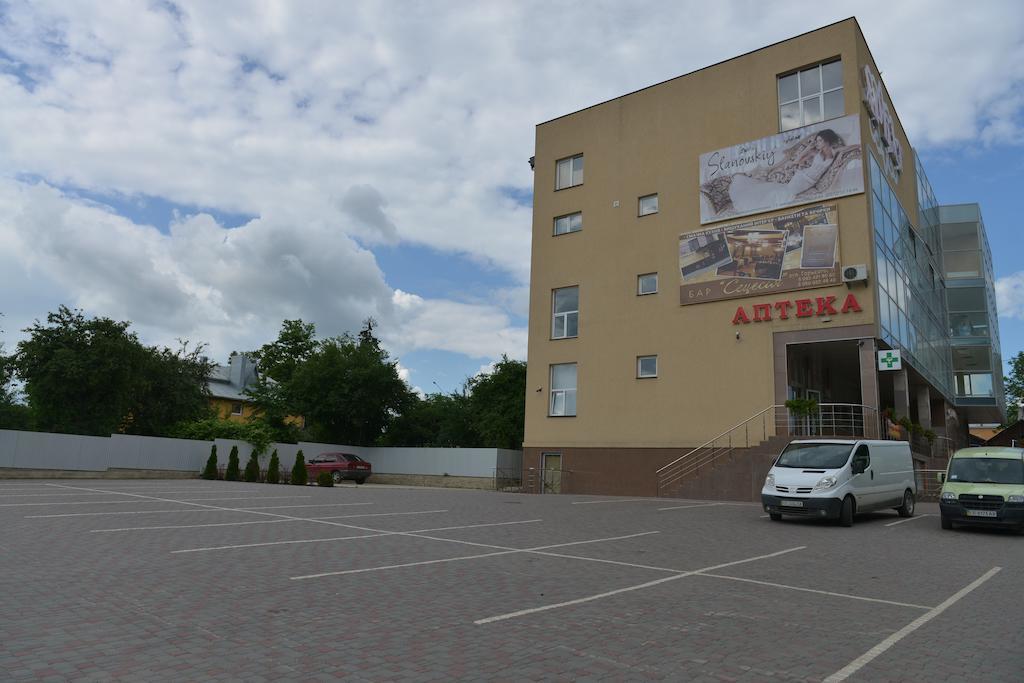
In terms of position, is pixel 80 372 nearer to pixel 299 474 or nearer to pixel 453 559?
pixel 299 474

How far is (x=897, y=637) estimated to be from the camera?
588cm

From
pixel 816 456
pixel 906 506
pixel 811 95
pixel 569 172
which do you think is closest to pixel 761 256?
pixel 811 95

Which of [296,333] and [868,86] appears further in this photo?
[296,333]

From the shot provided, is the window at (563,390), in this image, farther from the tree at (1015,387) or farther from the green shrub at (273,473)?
the tree at (1015,387)

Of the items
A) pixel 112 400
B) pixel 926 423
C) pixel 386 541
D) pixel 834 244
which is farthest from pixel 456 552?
pixel 112 400

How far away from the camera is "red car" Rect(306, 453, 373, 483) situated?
37.9 metres

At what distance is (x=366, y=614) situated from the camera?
245 inches

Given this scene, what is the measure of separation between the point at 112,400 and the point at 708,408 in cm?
3100

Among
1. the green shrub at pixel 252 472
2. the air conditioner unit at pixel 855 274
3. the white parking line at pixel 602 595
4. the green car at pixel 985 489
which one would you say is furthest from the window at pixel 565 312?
the white parking line at pixel 602 595

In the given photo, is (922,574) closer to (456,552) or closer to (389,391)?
(456,552)

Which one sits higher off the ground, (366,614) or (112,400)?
(112,400)

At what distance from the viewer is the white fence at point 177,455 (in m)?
30.4

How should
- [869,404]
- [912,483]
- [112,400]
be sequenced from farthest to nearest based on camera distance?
[112,400], [869,404], [912,483]

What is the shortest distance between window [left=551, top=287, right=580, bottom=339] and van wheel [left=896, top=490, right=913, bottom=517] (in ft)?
46.7
